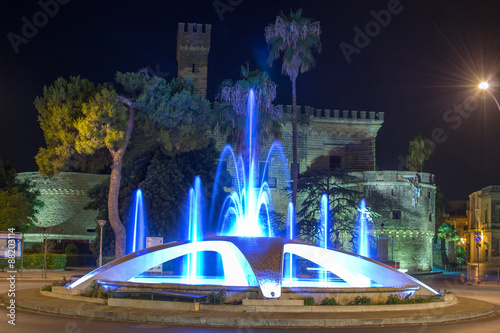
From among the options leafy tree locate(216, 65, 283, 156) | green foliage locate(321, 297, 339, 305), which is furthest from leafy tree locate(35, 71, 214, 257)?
green foliage locate(321, 297, 339, 305)

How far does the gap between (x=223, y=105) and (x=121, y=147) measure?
6238 mm

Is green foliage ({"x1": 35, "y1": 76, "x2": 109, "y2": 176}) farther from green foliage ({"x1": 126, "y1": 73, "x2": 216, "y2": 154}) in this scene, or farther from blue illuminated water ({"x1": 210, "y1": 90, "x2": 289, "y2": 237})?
blue illuminated water ({"x1": 210, "y1": 90, "x2": 289, "y2": 237})

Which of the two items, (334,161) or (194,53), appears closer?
(194,53)

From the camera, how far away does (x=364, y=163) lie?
151 feet

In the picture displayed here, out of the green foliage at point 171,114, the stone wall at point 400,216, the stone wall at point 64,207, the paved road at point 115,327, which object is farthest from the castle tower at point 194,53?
the paved road at point 115,327

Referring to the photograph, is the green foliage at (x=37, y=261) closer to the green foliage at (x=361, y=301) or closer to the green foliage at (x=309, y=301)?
the green foliage at (x=309, y=301)

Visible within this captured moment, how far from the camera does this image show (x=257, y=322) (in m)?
9.48

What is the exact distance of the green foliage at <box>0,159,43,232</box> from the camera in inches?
1233

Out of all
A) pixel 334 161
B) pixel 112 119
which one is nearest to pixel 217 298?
pixel 112 119

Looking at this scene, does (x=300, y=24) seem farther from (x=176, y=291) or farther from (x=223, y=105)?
(x=176, y=291)

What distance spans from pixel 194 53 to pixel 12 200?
57.6 feet

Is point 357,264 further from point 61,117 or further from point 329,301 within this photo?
point 61,117

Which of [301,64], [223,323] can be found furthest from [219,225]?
[223,323]

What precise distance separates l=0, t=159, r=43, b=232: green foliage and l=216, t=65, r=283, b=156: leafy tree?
44.2 ft
